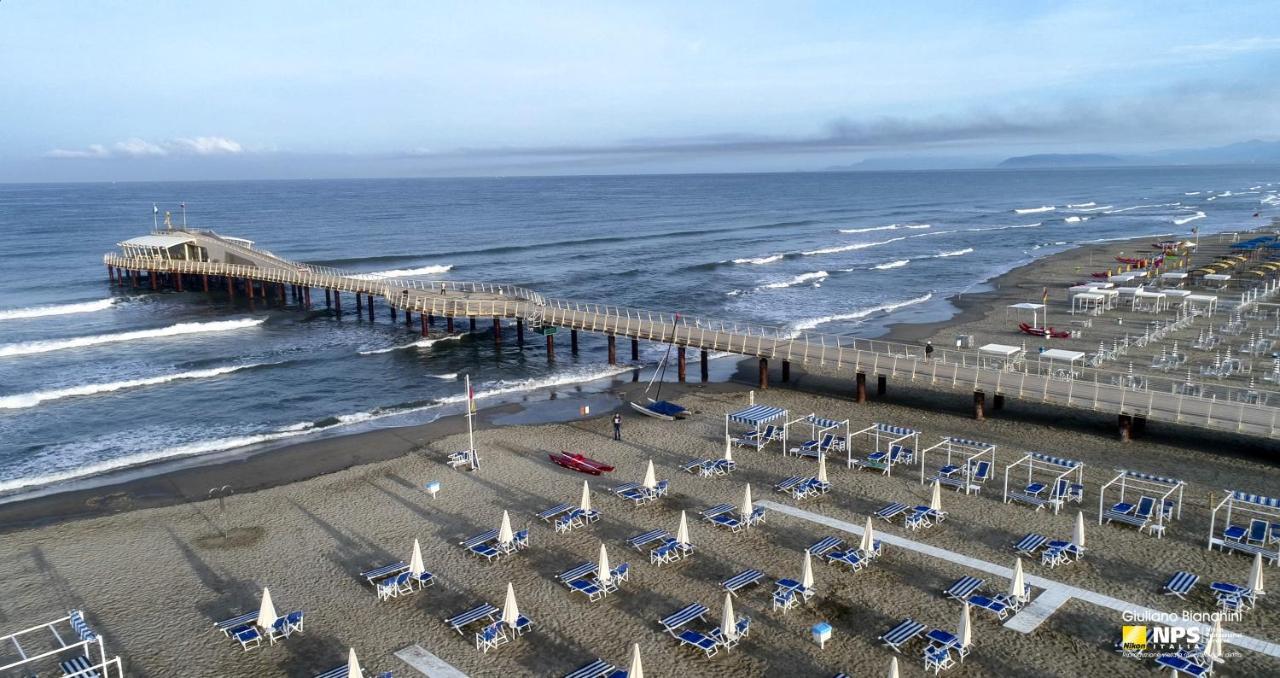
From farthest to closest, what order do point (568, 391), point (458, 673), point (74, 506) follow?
point (568, 391) → point (74, 506) → point (458, 673)

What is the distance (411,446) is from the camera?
91.5ft

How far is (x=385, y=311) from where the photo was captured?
58.3 m

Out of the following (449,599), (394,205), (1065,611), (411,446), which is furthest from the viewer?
(394,205)

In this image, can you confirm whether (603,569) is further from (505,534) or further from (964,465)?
(964,465)

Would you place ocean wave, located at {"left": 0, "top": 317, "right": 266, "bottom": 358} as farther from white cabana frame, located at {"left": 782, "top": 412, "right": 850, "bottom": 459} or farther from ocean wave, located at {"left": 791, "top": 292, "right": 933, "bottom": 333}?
white cabana frame, located at {"left": 782, "top": 412, "right": 850, "bottom": 459}

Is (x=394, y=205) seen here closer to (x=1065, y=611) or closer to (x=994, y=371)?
(x=994, y=371)

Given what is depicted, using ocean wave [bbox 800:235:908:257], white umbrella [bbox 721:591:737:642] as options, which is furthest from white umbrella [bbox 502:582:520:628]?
ocean wave [bbox 800:235:908:257]

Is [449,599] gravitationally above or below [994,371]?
below

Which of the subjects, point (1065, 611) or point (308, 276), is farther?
point (308, 276)

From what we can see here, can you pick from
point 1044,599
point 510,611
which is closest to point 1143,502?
point 1044,599

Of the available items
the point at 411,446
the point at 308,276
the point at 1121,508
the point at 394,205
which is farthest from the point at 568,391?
the point at 394,205

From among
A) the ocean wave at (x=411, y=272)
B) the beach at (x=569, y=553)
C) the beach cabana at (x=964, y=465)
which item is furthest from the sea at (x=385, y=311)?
the beach cabana at (x=964, y=465)

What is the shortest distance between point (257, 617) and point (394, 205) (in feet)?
558

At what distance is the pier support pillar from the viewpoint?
25.2 m
